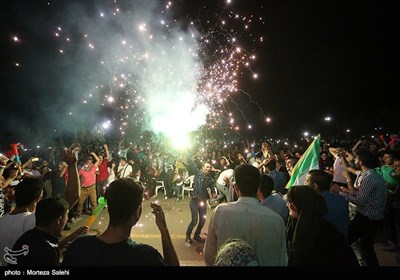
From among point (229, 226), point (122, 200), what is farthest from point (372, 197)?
point (122, 200)

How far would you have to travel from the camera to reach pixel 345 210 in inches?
147

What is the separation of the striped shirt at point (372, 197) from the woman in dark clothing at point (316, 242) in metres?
2.54

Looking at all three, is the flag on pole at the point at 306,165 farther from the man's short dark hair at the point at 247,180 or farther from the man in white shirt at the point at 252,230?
the man in white shirt at the point at 252,230

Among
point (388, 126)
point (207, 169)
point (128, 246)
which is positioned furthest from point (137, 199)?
point (388, 126)

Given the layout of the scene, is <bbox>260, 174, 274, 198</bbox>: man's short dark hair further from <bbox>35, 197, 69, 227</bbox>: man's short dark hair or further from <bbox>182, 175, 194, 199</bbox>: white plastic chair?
<bbox>182, 175, 194, 199</bbox>: white plastic chair

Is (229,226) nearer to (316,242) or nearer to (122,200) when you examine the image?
(316,242)

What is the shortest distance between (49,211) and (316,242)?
8.53 feet

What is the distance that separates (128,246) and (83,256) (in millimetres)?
298

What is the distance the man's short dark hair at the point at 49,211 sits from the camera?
2.57m

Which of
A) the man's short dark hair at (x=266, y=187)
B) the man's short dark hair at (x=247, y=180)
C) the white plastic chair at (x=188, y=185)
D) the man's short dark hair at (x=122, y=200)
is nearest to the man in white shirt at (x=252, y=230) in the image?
the man's short dark hair at (x=247, y=180)

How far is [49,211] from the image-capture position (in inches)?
102

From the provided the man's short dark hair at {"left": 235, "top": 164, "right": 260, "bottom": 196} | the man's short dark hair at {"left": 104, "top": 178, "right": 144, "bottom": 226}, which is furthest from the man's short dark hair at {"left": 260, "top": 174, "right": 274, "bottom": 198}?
the man's short dark hair at {"left": 104, "top": 178, "right": 144, "bottom": 226}

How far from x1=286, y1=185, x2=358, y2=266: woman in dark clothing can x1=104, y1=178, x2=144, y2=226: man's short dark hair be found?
1.63m

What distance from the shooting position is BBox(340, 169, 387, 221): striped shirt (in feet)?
14.9
